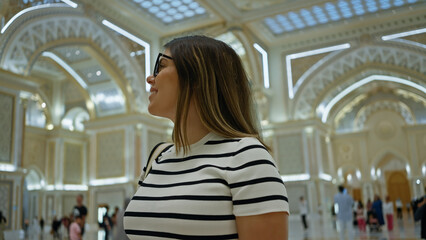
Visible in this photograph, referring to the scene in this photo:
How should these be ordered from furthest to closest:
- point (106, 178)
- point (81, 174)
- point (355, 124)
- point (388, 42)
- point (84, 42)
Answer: point (355, 124) < point (81, 174) < point (388, 42) < point (106, 178) < point (84, 42)

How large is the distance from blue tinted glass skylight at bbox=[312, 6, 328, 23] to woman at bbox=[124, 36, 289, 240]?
16.6 meters

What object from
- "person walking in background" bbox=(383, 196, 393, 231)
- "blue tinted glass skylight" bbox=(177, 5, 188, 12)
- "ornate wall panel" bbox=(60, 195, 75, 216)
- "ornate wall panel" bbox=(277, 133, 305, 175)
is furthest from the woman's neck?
"ornate wall panel" bbox=(60, 195, 75, 216)

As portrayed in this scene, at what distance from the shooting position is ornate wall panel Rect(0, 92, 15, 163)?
11.0m

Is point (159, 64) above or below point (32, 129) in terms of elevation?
below

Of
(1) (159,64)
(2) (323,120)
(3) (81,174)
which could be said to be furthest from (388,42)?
(1) (159,64)

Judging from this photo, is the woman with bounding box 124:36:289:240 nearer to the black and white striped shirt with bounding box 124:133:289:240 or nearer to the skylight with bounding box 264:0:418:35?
the black and white striped shirt with bounding box 124:133:289:240

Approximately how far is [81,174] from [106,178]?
716cm

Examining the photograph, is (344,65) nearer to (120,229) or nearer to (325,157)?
(325,157)

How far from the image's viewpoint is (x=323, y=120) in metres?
22.4

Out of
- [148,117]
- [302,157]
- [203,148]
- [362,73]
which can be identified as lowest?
[203,148]

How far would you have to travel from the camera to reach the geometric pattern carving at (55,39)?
11.6 metres

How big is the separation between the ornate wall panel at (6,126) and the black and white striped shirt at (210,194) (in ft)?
36.7

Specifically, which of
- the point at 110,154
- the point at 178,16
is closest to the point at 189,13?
the point at 178,16

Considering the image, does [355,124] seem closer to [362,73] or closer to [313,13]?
[362,73]
